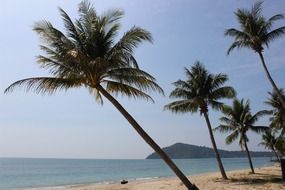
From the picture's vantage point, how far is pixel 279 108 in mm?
32656

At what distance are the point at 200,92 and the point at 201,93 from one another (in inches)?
→ 4.1

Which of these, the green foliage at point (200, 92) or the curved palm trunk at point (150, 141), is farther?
the green foliage at point (200, 92)

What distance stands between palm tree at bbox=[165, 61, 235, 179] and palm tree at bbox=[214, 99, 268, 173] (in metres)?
6.49

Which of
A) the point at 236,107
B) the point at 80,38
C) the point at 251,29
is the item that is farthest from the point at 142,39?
the point at 236,107

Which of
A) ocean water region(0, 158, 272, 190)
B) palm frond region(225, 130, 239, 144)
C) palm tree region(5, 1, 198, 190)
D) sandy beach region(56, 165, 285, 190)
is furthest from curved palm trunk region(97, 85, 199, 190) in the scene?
ocean water region(0, 158, 272, 190)

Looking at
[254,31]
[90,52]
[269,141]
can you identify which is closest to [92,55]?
[90,52]

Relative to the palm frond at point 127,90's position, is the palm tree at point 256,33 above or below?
above

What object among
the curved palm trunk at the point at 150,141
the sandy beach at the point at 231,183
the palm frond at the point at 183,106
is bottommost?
the sandy beach at the point at 231,183

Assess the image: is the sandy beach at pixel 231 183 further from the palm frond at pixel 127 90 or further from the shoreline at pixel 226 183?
the palm frond at pixel 127 90

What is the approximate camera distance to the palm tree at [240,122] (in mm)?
31266

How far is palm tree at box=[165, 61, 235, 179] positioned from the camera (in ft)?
83.1

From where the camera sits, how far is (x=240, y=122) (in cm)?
3180

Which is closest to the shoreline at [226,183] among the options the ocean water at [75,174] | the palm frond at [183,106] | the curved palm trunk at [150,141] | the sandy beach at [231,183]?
the sandy beach at [231,183]

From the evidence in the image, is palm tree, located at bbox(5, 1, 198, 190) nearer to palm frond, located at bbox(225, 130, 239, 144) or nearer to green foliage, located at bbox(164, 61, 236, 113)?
green foliage, located at bbox(164, 61, 236, 113)
